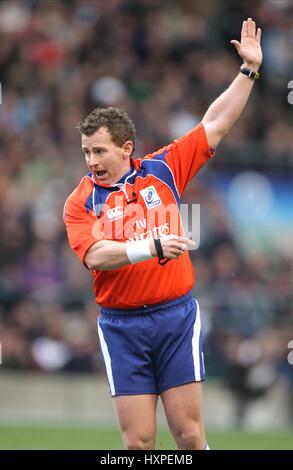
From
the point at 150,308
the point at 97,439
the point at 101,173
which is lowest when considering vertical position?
the point at 97,439

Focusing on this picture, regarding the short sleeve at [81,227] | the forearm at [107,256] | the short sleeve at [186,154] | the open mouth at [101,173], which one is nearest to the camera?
the forearm at [107,256]

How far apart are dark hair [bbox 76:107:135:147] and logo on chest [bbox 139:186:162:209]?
35 cm

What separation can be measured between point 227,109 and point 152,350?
1.68m

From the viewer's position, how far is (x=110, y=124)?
6.98 meters

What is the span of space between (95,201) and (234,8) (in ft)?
37.9

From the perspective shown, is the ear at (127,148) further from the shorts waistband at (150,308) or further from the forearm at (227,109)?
the shorts waistband at (150,308)

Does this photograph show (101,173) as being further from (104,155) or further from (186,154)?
(186,154)

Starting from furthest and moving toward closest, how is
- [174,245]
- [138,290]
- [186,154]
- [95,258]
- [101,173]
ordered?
[186,154]
[101,173]
[138,290]
[95,258]
[174,245]

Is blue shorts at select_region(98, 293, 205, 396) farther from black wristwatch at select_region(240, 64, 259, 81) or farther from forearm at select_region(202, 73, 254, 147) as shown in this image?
black wristwatch at select_region(240, 64, 259, 81)

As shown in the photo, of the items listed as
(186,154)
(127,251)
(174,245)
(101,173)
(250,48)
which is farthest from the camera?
(250,48)

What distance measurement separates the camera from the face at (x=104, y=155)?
6.93m

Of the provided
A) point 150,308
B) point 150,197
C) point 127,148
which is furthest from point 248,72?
point 150,308

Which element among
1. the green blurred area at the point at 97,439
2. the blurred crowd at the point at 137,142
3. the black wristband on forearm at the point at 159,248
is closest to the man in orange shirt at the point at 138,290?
the black wristband on forearm at the point at 159,248

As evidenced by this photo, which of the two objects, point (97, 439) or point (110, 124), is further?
point (97, 439)
